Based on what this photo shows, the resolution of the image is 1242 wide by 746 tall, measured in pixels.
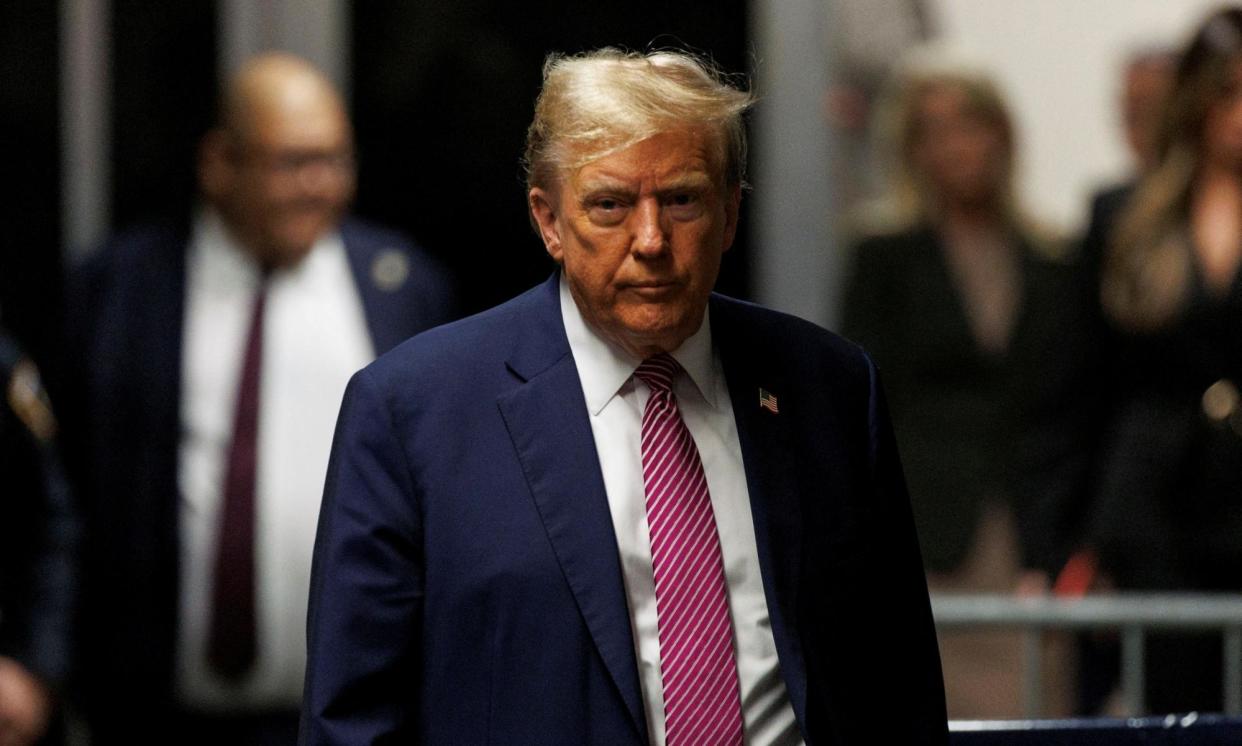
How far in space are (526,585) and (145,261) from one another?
9.85 ft

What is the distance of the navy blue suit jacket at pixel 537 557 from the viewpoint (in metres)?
2.92

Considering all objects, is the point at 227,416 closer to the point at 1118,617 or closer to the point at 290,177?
the point at 290,177

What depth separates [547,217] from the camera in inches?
121

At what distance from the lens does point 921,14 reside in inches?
270

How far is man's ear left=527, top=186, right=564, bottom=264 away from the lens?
305 cm

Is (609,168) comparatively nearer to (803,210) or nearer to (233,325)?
(233,325)

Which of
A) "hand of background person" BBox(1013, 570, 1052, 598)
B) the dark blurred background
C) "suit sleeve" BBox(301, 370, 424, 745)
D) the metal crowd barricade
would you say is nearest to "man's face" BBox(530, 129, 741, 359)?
"suit sleeve" BBox(301, 370, 424, 745)

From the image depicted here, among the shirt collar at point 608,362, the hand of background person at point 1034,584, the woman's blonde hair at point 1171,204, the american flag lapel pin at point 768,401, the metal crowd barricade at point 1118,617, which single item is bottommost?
the hand of background person at point 1034,584

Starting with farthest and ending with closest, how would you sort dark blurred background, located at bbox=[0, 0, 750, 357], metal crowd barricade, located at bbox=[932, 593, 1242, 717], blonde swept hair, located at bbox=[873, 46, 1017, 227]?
dark blurred background, located at bbox=[0, 0, 750, 357]
blonde swept hair, located at bbox=[873, 46, 1017, 227]
metal crowd barricade, located at bbox=[932, 593, 1242, 717]

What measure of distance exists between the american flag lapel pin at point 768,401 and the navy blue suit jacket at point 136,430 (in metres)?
2.53

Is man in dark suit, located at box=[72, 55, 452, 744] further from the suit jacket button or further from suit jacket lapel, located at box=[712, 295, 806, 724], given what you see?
suit jacket lapel, located at box=[712, 295, 806, 724]

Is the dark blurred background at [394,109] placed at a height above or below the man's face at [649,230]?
below

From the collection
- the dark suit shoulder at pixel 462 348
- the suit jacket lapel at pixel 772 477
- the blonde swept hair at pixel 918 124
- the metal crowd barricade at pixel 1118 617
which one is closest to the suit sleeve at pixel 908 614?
the suit jacket lapel at pixel 772 477

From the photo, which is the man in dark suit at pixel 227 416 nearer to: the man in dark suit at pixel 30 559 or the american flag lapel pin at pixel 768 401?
the man in dark suit at pixel 30 559
